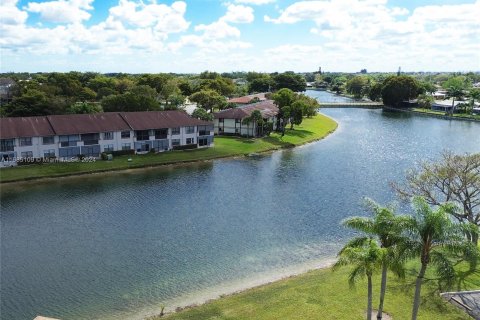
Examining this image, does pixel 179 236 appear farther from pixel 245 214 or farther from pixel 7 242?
pixel 7 242

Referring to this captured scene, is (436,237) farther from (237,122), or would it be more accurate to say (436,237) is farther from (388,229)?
(237,122)

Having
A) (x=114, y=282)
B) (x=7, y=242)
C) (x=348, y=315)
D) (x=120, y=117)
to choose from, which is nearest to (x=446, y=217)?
(x=348, y=315)

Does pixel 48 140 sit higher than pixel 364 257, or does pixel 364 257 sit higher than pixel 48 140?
pixel 48 140

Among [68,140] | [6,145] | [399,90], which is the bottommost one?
[6,145]

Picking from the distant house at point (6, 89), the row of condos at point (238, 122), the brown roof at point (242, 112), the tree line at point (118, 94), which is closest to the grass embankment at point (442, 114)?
the tree line at point (118, 94)

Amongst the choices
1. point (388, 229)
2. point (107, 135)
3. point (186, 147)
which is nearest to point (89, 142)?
point (107, 135)

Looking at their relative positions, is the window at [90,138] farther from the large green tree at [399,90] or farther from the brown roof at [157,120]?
the large green tree at [399,90]

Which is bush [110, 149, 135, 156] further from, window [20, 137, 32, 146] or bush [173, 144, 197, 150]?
window [20, 137, 32, 146]
